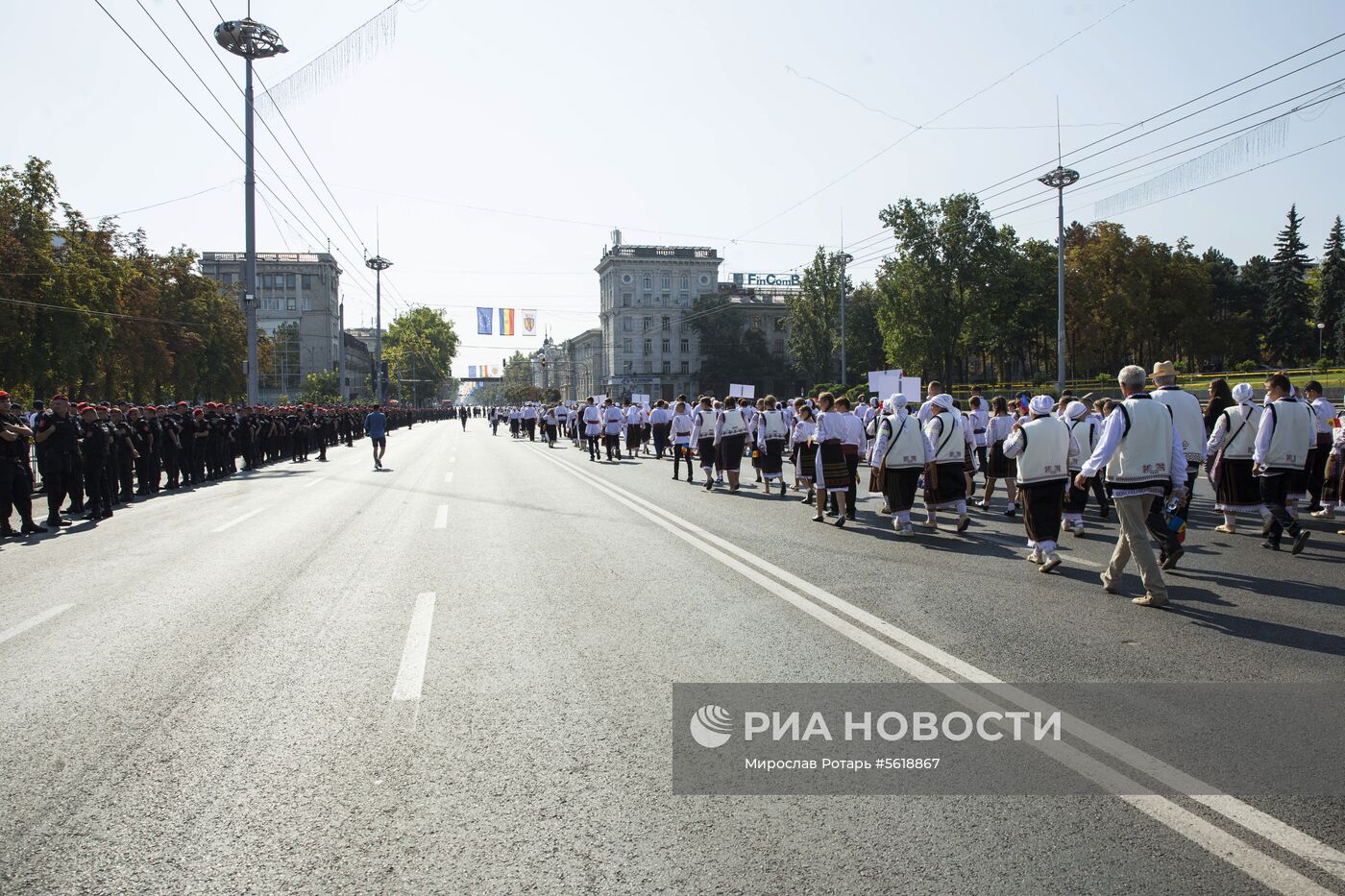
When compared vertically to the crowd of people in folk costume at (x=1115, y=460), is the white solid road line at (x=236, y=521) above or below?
below

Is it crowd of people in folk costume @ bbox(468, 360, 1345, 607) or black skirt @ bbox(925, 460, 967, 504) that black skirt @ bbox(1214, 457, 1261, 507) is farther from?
black skirt @ bbox(925, 460, 967, 504)

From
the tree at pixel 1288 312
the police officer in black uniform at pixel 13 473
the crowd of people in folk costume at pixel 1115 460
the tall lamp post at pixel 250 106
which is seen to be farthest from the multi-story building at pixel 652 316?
the police officer in black uniform at pixel 13 473

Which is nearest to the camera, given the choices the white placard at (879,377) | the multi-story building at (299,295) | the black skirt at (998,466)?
the black skirt at (998,466)

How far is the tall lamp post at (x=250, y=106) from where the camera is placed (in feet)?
102

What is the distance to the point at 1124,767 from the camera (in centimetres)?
394

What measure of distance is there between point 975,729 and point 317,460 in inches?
1280

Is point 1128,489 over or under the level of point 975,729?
over

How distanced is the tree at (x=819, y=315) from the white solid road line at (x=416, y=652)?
86.2 meters

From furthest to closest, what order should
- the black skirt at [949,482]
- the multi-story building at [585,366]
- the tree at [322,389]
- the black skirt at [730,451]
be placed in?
the multi-story building at [585,366] → the tree at [322,389] → the black skirt at [730,451] → the black skirt at [949,482]

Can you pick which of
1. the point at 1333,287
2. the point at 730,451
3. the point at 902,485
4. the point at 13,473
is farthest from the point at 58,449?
the point at 1333,287

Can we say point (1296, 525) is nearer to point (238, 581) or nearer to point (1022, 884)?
point (1022, 884)

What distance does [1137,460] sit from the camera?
24.7 feet

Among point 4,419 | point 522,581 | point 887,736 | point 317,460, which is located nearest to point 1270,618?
point 887,736

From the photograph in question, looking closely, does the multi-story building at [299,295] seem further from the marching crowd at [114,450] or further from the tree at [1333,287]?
the tree at [1333,287]
